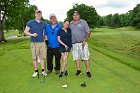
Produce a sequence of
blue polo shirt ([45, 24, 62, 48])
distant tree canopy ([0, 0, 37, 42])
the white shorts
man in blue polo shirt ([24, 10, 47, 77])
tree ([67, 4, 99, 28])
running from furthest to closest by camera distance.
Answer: tree ([67, 4, 99, 28]) < distant tree canopy ([0, 0, 37, 42]) < blue polo shirt ([45, 24, 62, 48]) < the white shorts < man in blue polo shirt ([24, 10, 47, 77])

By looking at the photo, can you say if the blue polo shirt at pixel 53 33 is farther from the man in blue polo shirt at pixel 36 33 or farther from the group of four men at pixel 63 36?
the man in blue polo shirt at pixel 36 33

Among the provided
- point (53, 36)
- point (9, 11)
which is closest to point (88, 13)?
point (9, 11)

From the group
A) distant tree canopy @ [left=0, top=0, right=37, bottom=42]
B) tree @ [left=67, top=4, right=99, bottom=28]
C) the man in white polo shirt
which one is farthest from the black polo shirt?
tree @ [left=67, top=4, right=99, bottom=28]

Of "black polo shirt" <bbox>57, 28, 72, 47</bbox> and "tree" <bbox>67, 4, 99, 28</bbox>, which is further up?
"black polo shirt" <bbox>57, 28, 72, 47</bbox>

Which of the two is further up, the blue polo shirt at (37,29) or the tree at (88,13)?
the blue polo shirt at (37,29)

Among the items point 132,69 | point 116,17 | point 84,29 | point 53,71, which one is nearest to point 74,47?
point 84,29

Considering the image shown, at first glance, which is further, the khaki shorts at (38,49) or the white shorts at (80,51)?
the khaki shorts at (38,49)

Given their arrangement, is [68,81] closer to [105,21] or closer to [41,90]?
[41,90]

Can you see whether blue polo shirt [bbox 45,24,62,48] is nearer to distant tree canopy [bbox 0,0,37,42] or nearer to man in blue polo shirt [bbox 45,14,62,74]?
man in blue polo shirt [bbox 45,14,62,74]

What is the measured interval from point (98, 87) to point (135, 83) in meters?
1.22

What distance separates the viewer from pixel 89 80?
10234 millimetres

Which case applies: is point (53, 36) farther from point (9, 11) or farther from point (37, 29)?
point (9, 11)

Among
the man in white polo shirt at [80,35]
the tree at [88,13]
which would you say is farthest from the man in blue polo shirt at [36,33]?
the tree at [88,13]

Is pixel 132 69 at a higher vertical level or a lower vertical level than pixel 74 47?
lower
